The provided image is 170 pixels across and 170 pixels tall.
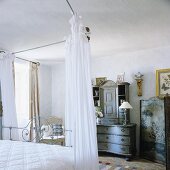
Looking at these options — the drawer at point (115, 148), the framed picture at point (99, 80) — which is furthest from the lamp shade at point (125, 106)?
the framed picture at point (99, 80)

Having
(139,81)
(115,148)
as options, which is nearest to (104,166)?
(115,148)

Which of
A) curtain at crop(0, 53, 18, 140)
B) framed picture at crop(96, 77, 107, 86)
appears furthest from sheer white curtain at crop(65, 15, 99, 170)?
framed picture at crop(96, 77, 107, 86)

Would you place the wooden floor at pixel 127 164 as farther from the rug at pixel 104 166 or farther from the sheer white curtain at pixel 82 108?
the sheer white curtain at pixel 82 108

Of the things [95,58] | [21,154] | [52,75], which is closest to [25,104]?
[52,75]

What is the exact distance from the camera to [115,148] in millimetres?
5129

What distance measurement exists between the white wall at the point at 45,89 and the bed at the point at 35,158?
3642 mm

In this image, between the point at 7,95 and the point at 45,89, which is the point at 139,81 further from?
the point at 7,95

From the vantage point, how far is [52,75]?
6938mm

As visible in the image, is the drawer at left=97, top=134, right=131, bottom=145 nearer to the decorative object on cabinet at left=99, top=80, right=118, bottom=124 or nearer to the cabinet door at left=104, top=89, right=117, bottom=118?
the decorative object on cabinet at left=99, top=80, right=118, bottom=124

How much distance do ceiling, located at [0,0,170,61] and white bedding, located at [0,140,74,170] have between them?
185 cm

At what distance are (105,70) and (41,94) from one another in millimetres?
2029

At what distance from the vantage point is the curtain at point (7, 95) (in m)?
4.02

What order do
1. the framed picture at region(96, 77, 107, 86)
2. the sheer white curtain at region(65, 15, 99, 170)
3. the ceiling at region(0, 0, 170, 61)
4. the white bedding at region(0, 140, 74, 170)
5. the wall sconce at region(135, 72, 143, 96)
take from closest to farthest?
the white bedding at region(0, 140, 74, 170) → the sheer white curtain at region(65, 15, 99, 170) → the ceiling at region(0, 0, 170, 61) → the wall sconce at region(135, 72, 143, 96) → the framed picture at region(96, 77, 107, 86)

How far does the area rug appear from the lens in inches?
171
